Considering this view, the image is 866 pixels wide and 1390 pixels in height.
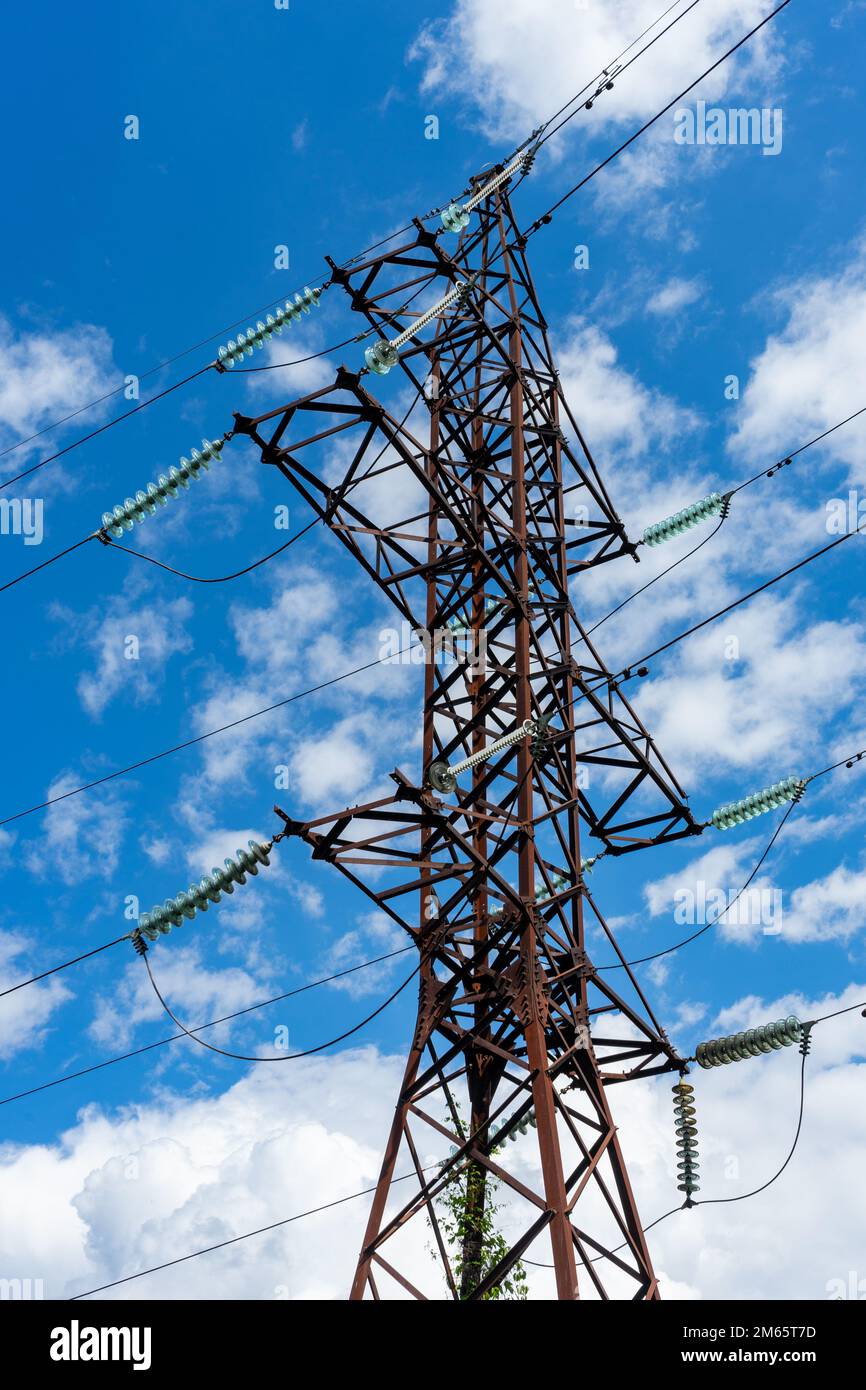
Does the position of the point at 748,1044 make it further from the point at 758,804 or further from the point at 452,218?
the point at 452,218

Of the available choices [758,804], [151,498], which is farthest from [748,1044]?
[151,498]

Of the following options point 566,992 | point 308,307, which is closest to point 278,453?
point 308,307

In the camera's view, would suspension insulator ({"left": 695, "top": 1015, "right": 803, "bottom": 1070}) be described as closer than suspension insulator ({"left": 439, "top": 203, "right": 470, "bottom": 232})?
Yes

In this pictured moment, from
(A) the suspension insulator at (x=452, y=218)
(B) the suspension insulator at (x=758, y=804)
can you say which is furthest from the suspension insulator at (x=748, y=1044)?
(A) the suspension insulator at (x=452, y=218)

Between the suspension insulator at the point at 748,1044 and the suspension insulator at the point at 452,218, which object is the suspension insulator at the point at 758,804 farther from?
the suspension insulator at the point at 452,218

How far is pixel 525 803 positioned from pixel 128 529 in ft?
22.5

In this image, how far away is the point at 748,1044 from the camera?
16969 mm

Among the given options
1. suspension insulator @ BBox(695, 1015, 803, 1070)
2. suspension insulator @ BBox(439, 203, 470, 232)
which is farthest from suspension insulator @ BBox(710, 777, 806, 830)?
suspension insulator @ BBox(439, 203, 470, 232)

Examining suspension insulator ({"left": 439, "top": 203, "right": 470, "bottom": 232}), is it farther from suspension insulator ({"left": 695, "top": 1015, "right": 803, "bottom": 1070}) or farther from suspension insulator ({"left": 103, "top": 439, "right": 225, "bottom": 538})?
suspension insulator ({"left": 695, "top": 1015, "right": 803, "bottom": 1070})

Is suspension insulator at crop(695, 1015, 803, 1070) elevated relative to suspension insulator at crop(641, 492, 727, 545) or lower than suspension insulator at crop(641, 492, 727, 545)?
lower

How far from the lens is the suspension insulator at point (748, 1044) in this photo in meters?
16.5

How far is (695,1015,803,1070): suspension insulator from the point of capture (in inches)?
648

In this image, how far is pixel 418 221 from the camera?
20.7 m
